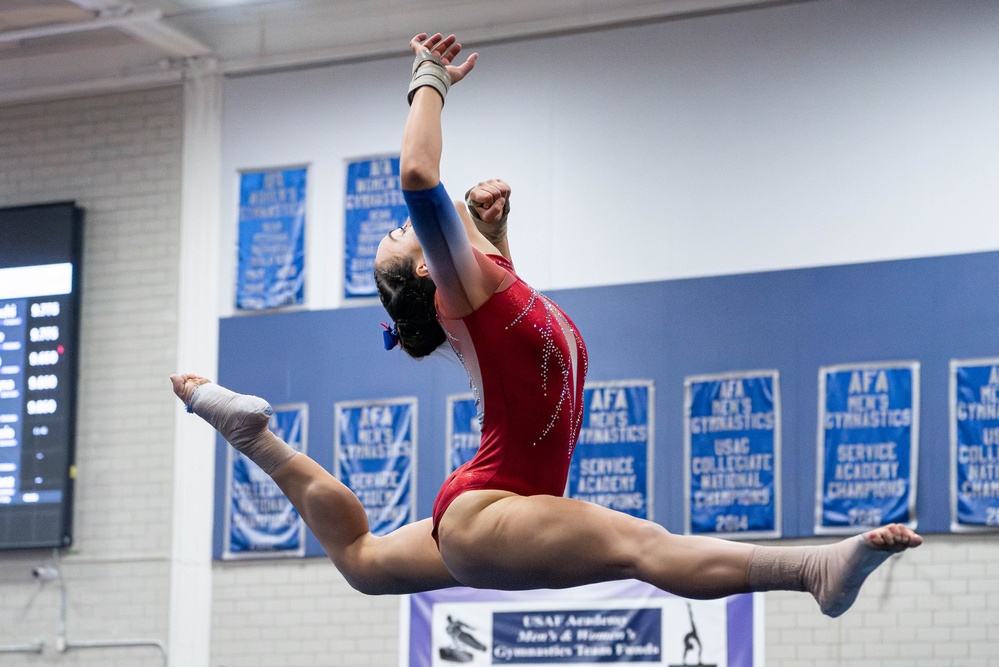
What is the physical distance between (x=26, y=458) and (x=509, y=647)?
350 cm

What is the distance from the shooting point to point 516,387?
2832mm

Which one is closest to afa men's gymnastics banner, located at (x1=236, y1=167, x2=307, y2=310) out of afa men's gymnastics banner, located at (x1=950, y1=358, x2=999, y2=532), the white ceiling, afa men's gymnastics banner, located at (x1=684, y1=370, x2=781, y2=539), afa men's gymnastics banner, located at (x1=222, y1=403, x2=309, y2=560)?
afa men's gymnastics banner, located at (x1=222, y1=403, x2=309, y2=560)

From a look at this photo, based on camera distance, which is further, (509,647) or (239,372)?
(239,372)

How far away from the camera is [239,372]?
26.9ft

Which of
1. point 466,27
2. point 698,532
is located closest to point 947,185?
point 698,532

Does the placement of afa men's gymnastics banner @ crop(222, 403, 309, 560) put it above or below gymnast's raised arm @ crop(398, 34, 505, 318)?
below

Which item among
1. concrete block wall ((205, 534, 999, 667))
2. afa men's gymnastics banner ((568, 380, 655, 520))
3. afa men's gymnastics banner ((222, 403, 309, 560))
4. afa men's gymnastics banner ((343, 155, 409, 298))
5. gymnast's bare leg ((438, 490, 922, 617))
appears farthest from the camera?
afa men's gymnastics banner ((343, 155, 409, 298))

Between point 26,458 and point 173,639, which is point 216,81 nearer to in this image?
point 26,458

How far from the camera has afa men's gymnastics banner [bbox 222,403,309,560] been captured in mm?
7832

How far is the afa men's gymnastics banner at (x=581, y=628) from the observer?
675 centimetres

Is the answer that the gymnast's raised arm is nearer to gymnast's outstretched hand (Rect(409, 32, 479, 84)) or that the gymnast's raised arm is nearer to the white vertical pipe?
gymnast's outstretched hand (Rect(409, 32, 479, 84))

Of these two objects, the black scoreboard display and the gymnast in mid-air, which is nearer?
the gymnast in mid-air

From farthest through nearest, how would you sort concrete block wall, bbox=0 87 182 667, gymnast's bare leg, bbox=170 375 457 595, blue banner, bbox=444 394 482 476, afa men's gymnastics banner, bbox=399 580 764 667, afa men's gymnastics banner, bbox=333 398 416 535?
1. concrete block wall, bbox=0 87 182 667
2. afa men's gymnastics banner, bbox=333 398 416 535
3. blue banner, bbox=444 394 482 476
4. afa men's gymnastics banner, bbox=399 580 764 667
5. gymnast's bare leg, bbox=170 375 457 595

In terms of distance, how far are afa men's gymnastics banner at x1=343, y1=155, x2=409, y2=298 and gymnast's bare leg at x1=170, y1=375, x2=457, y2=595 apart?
4.52 metres
